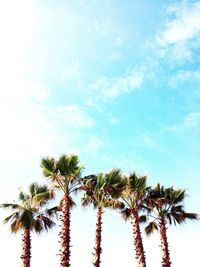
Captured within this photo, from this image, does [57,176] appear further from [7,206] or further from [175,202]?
[175,202]

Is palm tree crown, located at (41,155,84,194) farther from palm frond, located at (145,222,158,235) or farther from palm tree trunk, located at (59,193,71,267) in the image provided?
palm frond, located at (145,222,158,235)

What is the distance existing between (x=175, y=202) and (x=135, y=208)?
365cm

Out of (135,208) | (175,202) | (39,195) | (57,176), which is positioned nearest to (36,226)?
(39,195)

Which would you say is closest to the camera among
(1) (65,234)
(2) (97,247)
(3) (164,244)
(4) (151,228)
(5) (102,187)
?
(1) (65,234)

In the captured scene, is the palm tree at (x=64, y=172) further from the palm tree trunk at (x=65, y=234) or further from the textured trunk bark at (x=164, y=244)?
the textured trunk bark at (x=164, y=244)

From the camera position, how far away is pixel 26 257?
29.7m

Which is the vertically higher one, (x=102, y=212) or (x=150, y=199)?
(x=150, y=199)

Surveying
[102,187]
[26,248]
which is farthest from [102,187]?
[26,248]

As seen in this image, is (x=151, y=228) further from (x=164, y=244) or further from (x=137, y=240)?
(x=137, y=240)

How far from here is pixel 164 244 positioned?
34.0 meters

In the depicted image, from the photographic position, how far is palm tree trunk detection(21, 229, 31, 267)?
29.5m

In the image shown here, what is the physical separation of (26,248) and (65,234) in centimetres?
398

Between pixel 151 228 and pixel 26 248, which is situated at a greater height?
pixel 151 228

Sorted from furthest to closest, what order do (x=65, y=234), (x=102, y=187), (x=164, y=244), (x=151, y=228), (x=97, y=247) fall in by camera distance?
(x=151, y=228), (x=164, y=244), (x=102, y=187), (x=97, y=247), (x=65, y=234)
